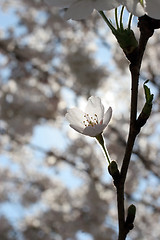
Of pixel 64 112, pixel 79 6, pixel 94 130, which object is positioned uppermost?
pixel 64 112

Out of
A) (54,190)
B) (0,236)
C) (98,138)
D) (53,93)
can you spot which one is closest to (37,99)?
(53,93)

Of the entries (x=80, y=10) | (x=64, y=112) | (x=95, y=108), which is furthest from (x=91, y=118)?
(x=64, y=112)

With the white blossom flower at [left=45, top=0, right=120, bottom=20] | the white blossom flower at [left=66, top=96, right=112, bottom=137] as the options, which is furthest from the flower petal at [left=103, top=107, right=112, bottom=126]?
the white blossom flower at [left=45, top=0, right=120, bottom=20]

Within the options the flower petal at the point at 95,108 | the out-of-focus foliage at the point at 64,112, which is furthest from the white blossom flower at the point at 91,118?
the out-of-focus foliage at the point at 64,112

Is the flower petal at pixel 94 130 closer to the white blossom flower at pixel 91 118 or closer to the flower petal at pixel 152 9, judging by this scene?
the white blossom flower at pixel 91 118

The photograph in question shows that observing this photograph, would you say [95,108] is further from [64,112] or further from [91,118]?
[64,112]

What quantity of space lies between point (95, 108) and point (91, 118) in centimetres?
3

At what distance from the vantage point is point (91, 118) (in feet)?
2.14

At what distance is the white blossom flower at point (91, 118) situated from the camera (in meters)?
0.57

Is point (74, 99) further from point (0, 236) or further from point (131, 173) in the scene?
point (0, 236)

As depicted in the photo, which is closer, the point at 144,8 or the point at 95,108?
the point at 144,8

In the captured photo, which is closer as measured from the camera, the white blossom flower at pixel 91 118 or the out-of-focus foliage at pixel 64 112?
the white blossom flower at pixel 91 118

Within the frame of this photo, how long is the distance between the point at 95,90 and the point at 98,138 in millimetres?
2818

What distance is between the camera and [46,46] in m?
3.76
